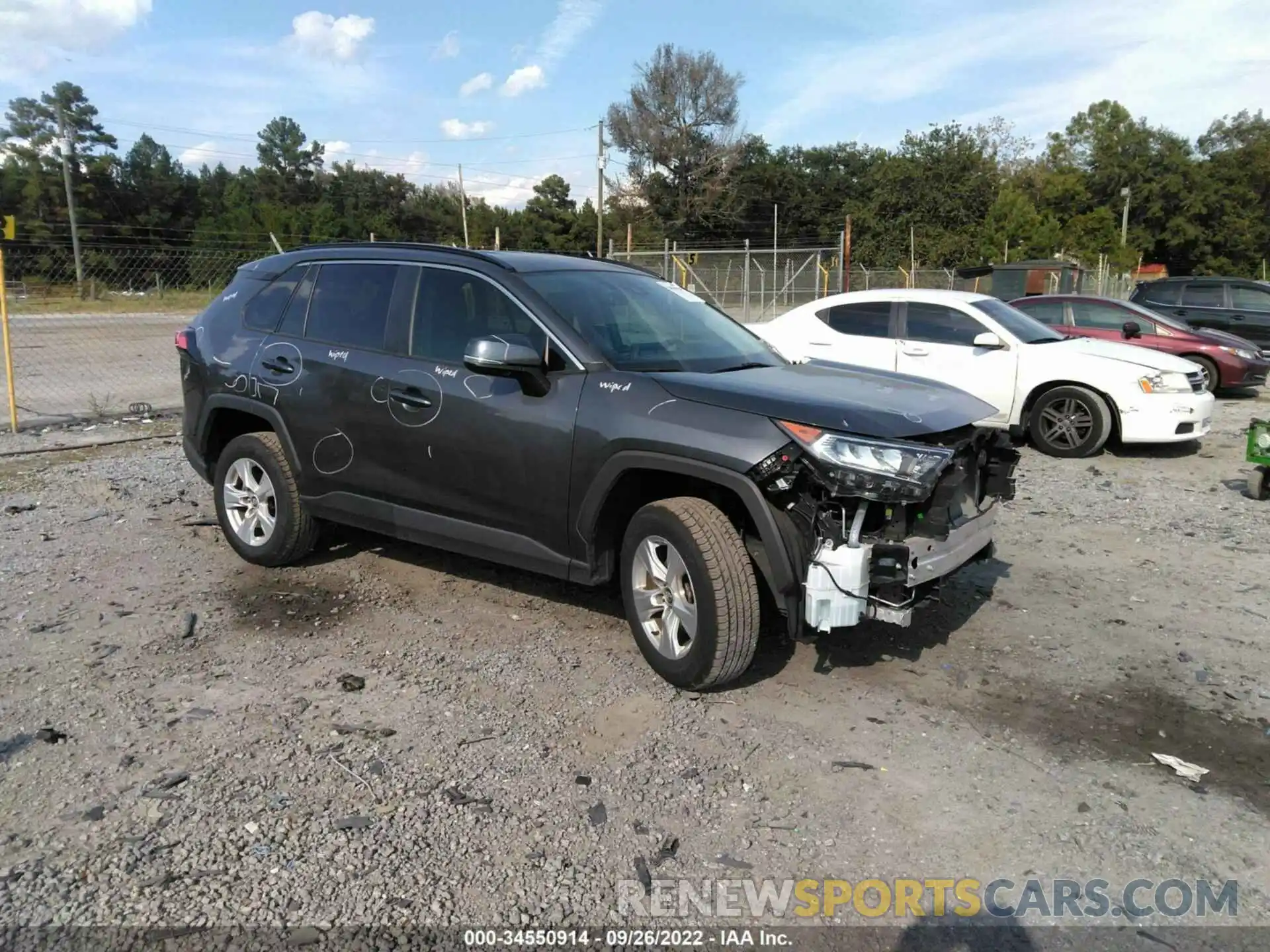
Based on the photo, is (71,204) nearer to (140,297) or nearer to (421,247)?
(140,297)

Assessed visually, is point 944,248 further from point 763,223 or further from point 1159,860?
point 1159,860

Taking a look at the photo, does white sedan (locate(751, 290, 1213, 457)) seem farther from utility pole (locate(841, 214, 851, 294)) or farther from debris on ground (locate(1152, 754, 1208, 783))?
utility pole (locate(841, 214, 851, 294))

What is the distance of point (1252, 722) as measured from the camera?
3.86 metres

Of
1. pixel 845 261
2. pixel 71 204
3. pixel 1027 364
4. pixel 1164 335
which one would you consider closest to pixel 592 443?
pixel 1027 364

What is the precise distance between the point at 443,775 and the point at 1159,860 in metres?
2.41

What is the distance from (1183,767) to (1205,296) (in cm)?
1486

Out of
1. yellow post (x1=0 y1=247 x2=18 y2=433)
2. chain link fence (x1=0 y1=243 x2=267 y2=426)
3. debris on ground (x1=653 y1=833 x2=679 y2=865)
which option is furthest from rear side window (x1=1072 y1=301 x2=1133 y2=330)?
yellow post (x1=0 y1=247 x2=18 y2=433)

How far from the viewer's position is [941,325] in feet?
32.2

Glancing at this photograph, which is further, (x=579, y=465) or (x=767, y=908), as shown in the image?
(x=579, y=465)

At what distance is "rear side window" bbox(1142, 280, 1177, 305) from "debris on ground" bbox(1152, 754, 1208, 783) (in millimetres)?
14609

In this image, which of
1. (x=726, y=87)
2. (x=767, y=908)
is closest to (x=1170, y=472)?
(x=767, y=908)

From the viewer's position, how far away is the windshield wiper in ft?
14.7

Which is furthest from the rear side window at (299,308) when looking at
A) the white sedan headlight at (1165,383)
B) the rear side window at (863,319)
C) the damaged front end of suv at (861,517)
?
the white sedan headlight at (1165,383)

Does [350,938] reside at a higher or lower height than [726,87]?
lower
